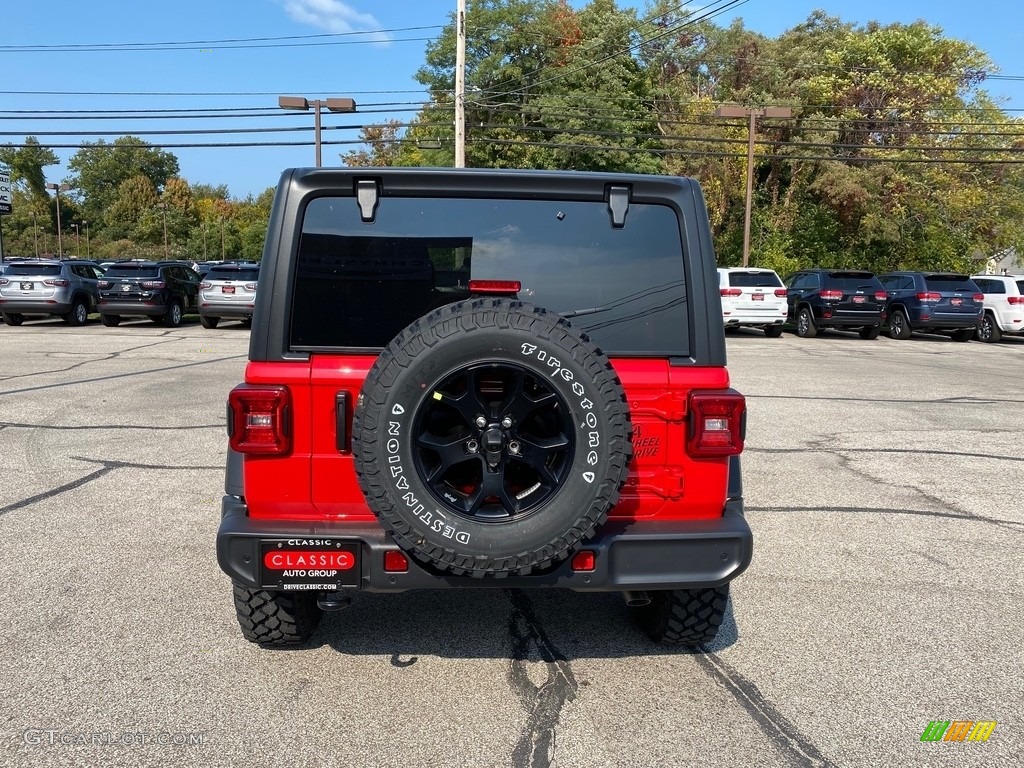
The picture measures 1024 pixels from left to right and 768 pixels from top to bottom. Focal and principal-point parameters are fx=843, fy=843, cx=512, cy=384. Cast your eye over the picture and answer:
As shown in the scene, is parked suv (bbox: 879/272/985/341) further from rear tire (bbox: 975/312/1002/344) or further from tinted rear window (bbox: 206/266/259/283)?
tinted rear window (bbox: 206/266/259/283)

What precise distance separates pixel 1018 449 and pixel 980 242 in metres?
34.9

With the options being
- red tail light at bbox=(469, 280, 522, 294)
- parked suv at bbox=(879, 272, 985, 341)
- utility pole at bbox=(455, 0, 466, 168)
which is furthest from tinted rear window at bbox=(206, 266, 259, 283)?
red tail light at bbox=(469, 280, 522, 294)

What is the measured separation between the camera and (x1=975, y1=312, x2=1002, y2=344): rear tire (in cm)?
2164

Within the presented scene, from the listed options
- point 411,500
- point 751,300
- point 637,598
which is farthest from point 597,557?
point 751,300

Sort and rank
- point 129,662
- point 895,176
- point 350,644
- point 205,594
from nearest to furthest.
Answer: point 129,662, point 350,644, point 205,594, point 895,176

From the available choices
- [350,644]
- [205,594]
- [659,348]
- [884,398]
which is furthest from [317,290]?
[884,398]

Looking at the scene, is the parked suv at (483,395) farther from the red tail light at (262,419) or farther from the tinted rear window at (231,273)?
the tinted rear window at (231,273)

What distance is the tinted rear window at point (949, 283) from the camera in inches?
840

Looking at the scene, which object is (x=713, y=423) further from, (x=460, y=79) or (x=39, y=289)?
(x=460, y=79)

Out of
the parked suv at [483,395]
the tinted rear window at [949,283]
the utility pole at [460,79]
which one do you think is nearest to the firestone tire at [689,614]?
the parked suv at [483,395]

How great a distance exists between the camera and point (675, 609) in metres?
3.67

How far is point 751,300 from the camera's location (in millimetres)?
21625

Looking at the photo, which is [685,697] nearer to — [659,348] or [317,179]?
[659,348]

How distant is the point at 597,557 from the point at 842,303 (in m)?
20.7
